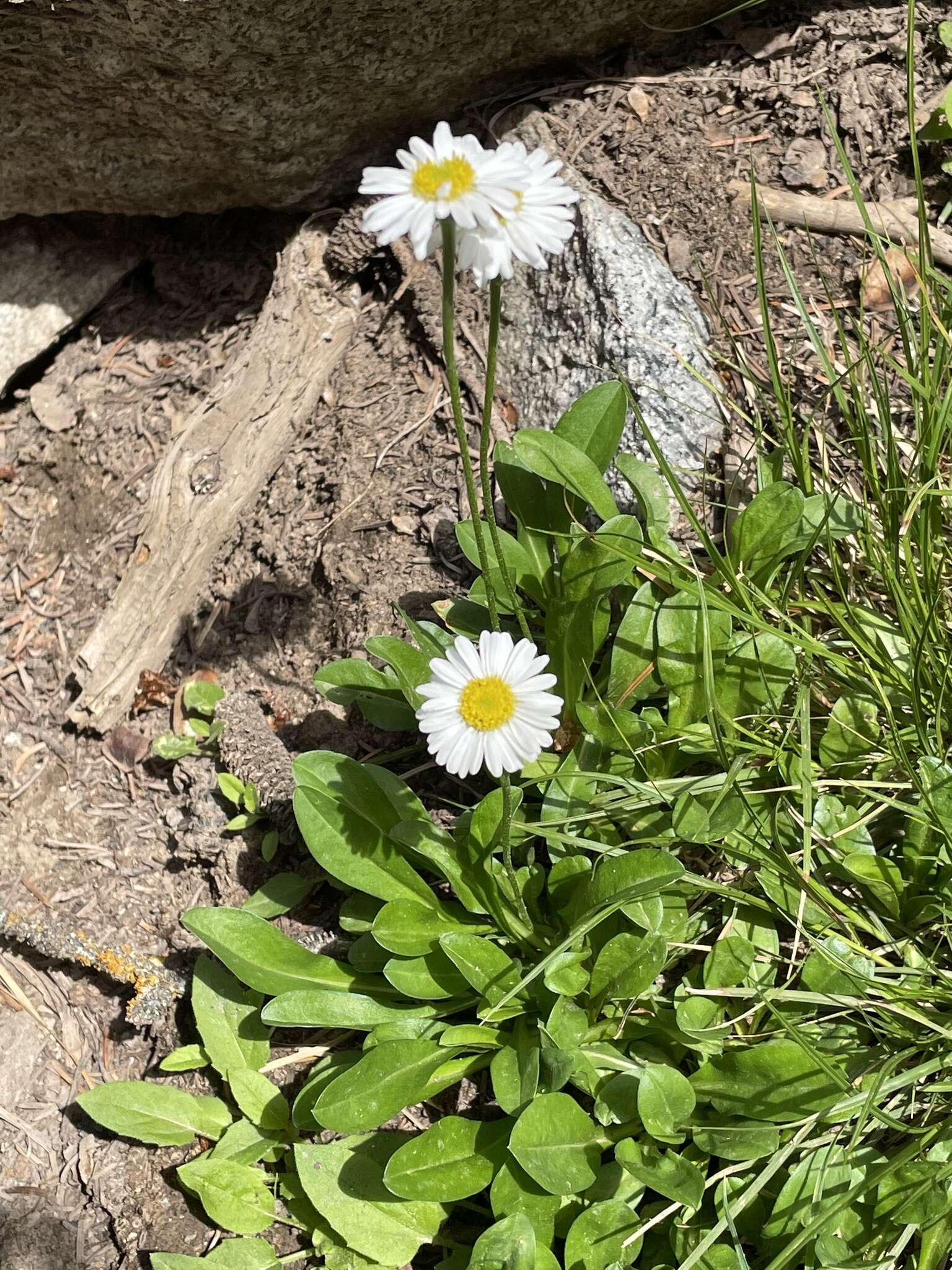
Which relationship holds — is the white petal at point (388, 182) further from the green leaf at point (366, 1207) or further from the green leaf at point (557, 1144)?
the green leaf at point (366, 1207)

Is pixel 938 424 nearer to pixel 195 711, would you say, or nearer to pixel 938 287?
pixel 938 287

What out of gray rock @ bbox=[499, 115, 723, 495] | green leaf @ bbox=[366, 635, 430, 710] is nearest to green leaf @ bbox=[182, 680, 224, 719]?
green leaf @ bbox=[366, 635, 430, 710]

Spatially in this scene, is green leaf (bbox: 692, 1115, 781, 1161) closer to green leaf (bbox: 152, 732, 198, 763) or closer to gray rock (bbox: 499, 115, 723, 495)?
gray rock (bbox: 499, 115, 723, 495)

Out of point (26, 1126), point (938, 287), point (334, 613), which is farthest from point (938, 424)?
point (26, 1126)

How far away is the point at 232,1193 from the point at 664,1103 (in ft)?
3.59

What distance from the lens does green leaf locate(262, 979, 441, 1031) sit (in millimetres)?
2268

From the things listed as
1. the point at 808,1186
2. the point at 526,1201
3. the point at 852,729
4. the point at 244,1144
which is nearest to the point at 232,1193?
the point at 244,1144

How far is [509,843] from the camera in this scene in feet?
6.32

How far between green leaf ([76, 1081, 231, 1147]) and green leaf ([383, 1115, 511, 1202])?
0.64m

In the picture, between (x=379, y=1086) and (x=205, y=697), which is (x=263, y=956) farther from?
(x=205, y=697)

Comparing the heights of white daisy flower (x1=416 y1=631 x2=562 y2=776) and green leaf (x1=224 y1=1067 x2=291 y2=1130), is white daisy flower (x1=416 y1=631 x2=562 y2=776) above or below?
above

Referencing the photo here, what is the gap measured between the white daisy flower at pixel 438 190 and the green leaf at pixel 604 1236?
1803 mm

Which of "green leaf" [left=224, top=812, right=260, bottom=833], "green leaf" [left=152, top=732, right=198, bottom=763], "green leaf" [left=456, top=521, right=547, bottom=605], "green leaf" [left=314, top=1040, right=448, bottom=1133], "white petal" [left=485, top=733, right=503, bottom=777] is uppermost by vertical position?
"green leaf" [left=456, top=521, right=547, bottom=605]

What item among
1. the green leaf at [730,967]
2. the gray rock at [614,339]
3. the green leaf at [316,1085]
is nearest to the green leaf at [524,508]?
the gray rock at [614,339]
